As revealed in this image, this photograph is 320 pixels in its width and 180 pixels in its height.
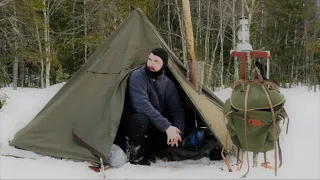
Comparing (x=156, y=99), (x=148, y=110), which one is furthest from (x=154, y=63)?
(x=148, y=110)

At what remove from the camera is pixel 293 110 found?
23.8ft

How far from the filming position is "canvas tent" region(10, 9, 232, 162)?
11.5 feet

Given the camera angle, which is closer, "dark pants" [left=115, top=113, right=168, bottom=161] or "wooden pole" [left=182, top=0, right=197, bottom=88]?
"dark pants" [left=115, top=113, right=168, bottom=161]

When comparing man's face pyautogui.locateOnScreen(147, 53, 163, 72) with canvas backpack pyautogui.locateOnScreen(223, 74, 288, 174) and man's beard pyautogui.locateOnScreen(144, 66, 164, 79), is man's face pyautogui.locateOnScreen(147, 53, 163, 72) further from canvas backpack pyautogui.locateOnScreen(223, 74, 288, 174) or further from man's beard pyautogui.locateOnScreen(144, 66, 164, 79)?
canvas backpack pyautogui.locateOnScreen(223, 74, 288, 174)

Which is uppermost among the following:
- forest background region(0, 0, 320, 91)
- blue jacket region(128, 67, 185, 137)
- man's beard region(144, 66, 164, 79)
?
forest background region(0, 0, 320, 91)

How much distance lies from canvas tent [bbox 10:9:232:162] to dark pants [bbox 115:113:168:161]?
6.6 inches

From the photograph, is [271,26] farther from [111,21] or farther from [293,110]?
Result: [293,110]

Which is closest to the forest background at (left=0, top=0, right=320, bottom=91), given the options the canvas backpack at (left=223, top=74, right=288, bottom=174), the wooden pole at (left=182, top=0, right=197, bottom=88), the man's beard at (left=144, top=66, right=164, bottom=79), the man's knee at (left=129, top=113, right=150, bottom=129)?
the wooden pole at (left=182, top=0, right=197, bottom=88)

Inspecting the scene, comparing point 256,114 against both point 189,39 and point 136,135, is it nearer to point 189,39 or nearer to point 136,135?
point 136,135

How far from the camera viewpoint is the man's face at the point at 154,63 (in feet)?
12.0

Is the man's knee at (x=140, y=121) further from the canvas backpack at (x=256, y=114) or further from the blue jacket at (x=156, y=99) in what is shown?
the canvas backpack at (x=256, y=114)

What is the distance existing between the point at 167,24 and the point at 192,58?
17.2 m

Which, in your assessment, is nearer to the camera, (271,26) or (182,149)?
(182,149)

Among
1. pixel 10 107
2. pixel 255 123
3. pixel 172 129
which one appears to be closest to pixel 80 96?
pixel 172 129
